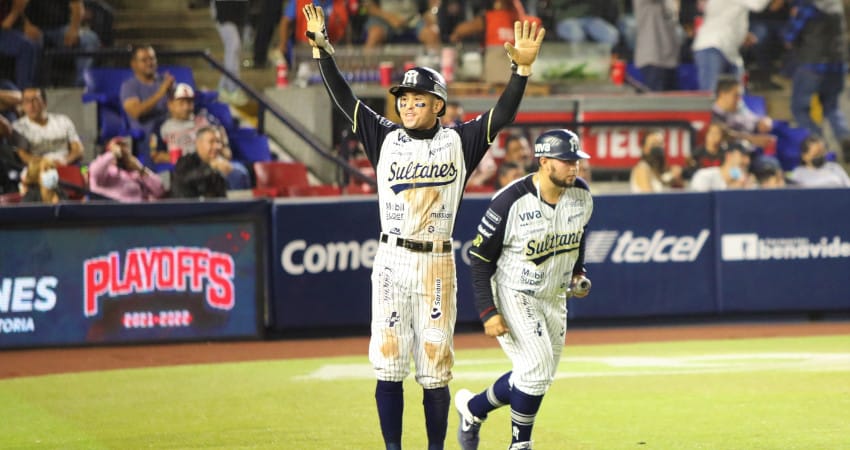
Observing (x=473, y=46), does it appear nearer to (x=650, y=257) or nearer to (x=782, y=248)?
(x=650, y=257)

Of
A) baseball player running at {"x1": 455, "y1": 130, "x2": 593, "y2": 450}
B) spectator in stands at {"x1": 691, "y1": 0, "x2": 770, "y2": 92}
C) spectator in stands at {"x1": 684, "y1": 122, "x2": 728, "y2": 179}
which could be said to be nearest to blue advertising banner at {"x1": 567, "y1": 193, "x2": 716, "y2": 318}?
spectator in stands at {"x1": 684, "y1": 122, "x2": 728, "y2": 179}

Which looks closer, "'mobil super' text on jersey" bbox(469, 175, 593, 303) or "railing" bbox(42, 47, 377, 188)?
"'mobil super' text on jersey" bbox(469, 175, 593, 303)

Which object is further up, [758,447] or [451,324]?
[451,324]

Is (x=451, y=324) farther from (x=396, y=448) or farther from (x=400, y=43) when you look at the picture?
(x=400, y=43)

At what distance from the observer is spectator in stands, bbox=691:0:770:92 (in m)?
18.2

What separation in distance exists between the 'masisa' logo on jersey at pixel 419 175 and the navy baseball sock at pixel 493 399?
124 centimetres

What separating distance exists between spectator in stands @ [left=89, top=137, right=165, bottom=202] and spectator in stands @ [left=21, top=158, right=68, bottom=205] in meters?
0.68

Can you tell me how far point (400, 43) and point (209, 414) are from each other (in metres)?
10.7

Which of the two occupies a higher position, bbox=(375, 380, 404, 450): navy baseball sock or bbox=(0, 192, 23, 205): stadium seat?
bbox=(0, 192, 23, 205): stadium seat

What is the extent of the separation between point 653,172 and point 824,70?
6.01 metres

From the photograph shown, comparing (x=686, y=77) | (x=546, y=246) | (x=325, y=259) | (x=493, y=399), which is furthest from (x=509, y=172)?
(x=546, y=246)

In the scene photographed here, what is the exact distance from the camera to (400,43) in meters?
18.6

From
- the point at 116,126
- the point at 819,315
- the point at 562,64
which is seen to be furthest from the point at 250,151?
the point at 819,315

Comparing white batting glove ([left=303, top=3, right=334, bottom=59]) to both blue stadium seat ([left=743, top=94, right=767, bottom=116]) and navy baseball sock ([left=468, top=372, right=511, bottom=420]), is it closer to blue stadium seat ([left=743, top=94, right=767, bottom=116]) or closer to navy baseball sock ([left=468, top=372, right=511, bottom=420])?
navy baseball sock ([left=468, top=372, right=511, bottom=420])
